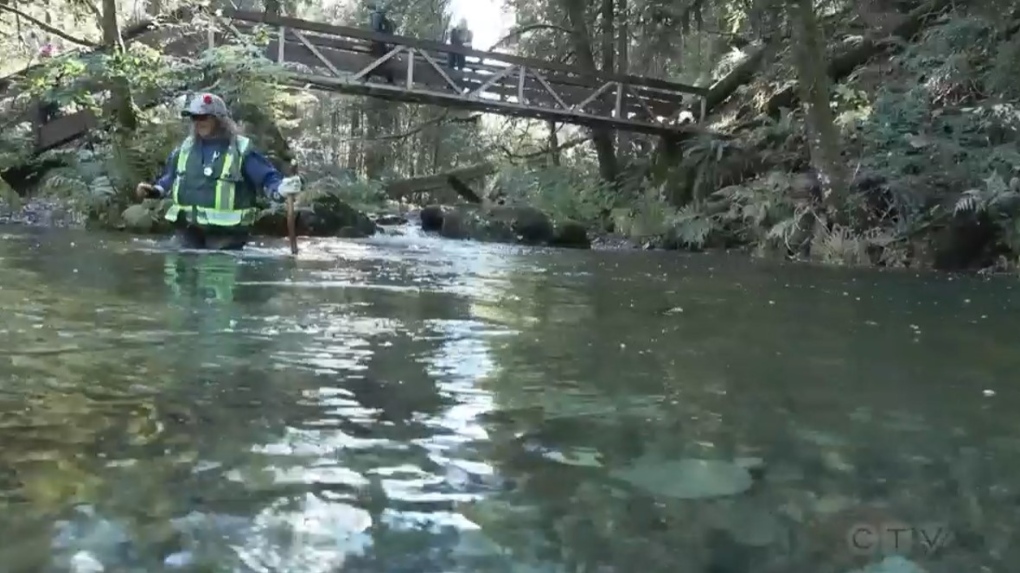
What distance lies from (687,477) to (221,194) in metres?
7.26

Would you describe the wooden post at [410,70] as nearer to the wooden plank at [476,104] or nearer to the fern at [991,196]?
the wooden plank at [476,104]

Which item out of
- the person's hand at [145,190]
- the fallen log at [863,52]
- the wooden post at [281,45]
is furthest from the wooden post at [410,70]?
the person's hand at [145,190]

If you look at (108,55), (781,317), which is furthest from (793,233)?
(108,55)

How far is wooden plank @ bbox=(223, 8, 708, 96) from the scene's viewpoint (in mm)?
16375

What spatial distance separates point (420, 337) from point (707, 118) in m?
15.9

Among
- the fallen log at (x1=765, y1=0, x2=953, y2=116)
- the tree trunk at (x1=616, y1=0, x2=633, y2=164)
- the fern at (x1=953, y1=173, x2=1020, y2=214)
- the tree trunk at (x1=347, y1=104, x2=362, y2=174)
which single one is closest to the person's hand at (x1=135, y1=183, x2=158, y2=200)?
the fern at (x1=953, y1=173, x2=1020, y2=214)

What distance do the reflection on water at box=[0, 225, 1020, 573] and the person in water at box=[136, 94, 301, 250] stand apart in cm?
260

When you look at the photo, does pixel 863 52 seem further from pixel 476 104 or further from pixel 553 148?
pixel 553 148

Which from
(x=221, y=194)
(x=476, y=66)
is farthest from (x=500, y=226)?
(x=221, y=194)

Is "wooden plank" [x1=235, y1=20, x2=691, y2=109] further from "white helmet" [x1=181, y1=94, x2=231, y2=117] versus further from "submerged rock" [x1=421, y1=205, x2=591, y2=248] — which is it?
"white helmet" [x1=181, y1=94, x2=231, y2=117]

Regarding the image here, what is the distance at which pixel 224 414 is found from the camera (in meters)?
3.12

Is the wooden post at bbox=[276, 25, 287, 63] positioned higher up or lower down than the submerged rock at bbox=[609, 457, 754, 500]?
higher up

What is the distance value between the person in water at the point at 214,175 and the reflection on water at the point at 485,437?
2595 millimetres

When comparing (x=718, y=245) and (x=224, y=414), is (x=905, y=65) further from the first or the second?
(x=224, y=414)
